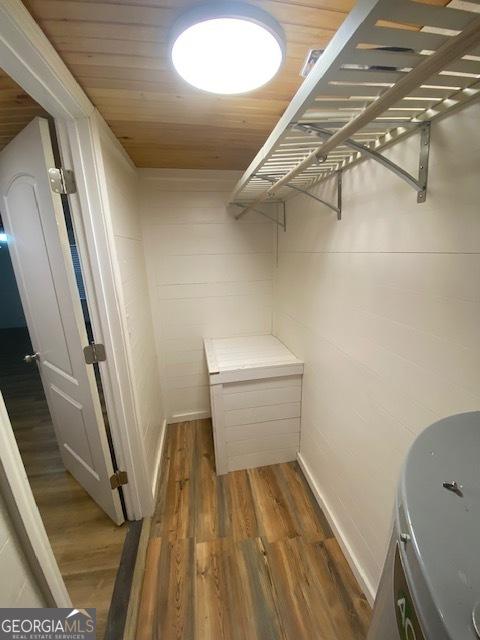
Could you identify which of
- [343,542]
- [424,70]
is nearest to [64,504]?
[343,542]

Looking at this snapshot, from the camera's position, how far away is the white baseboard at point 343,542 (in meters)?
1.20

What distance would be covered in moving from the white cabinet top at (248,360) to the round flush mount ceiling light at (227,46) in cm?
146

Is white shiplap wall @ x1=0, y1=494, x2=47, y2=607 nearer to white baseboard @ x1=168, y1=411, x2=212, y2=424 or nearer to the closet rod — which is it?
the closet rod

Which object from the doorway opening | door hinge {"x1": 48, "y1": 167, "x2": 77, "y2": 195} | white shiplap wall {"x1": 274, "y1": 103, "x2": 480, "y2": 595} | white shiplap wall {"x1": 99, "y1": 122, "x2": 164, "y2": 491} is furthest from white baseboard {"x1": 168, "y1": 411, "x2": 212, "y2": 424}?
door hinge {"x1": 48, "y1": 167, "x2": 77, "y2": 195}

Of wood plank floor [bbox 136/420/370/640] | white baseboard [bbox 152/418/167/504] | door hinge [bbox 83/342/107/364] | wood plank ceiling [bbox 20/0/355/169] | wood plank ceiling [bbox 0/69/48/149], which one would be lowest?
wood plank floor [bbox 136/420/370/640]

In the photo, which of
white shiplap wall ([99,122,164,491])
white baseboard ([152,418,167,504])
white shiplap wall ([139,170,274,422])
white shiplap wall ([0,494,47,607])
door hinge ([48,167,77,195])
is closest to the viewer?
white shiplap wall ([0,494,47,607])

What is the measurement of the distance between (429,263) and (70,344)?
5.26 feet

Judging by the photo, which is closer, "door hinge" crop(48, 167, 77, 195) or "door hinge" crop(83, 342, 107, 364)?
"door hinge" crop(48, 167, 77, 195)

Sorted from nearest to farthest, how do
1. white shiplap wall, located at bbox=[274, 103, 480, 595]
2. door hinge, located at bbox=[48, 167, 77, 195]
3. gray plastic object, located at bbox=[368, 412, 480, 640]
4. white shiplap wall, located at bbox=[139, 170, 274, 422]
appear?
gray plastic object, located at bbox=[368, 412, 480, 640] < white shiplap wall, located at bbox=[274, 103, 480, 595] < door hinge, located at bbox=[48, 167, 77, 195] < white shiplap wall, located at bbox=[139, 170, 274, 422]

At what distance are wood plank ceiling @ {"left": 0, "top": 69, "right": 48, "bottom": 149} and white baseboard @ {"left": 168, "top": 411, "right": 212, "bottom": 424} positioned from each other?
2350 mm

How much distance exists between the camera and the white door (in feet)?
3.85

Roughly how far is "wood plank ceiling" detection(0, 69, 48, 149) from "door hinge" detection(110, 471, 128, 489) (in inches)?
73.6

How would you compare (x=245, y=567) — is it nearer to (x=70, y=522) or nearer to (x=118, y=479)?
(x=118, y=479)

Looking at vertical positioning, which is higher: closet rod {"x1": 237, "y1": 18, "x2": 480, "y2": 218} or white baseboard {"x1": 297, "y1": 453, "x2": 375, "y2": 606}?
closet rod {"x1": 237, "y1": 18, "x2": 480, "y2": 218}
